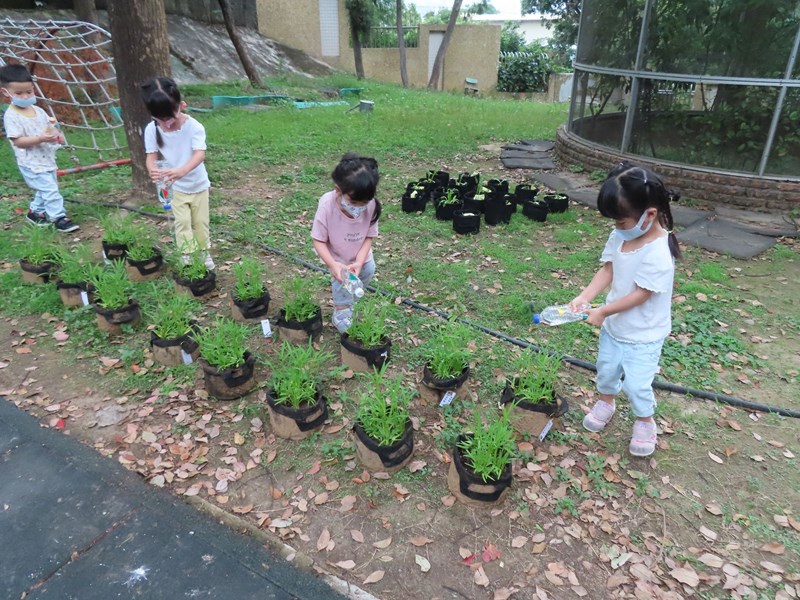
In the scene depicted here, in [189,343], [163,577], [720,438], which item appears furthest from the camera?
[189,343]

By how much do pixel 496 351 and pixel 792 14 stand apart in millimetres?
5598

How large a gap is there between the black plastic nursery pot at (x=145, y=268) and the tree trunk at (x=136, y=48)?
229 centimetres

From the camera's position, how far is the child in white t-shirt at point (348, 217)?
309 cm

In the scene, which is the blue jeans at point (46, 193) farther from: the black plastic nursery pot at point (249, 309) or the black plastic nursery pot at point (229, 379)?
the black plastic nursery pot at point (229, 379)

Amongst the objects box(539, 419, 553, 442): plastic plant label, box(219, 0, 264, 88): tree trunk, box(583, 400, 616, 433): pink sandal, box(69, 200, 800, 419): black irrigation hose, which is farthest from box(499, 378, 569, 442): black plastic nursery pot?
box(219, 0, 264, 88): tree trunk

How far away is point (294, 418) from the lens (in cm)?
296

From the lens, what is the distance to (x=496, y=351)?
382 centimetres

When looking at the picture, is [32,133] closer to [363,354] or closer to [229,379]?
[229,379]

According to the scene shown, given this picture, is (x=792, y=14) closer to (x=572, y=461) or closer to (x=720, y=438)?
(x=720, y=438)

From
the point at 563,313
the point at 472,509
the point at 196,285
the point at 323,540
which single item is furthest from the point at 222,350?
the point at 563,313

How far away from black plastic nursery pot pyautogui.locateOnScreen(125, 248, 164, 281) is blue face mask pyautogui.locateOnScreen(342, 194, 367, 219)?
2229 mm

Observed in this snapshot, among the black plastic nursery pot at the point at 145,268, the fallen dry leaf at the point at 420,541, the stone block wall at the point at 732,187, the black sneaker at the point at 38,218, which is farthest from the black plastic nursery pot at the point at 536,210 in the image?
the black sneaker at the point at 38,218

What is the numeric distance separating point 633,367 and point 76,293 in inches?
160

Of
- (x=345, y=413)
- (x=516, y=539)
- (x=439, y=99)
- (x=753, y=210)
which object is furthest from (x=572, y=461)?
(x=439, y=99)
